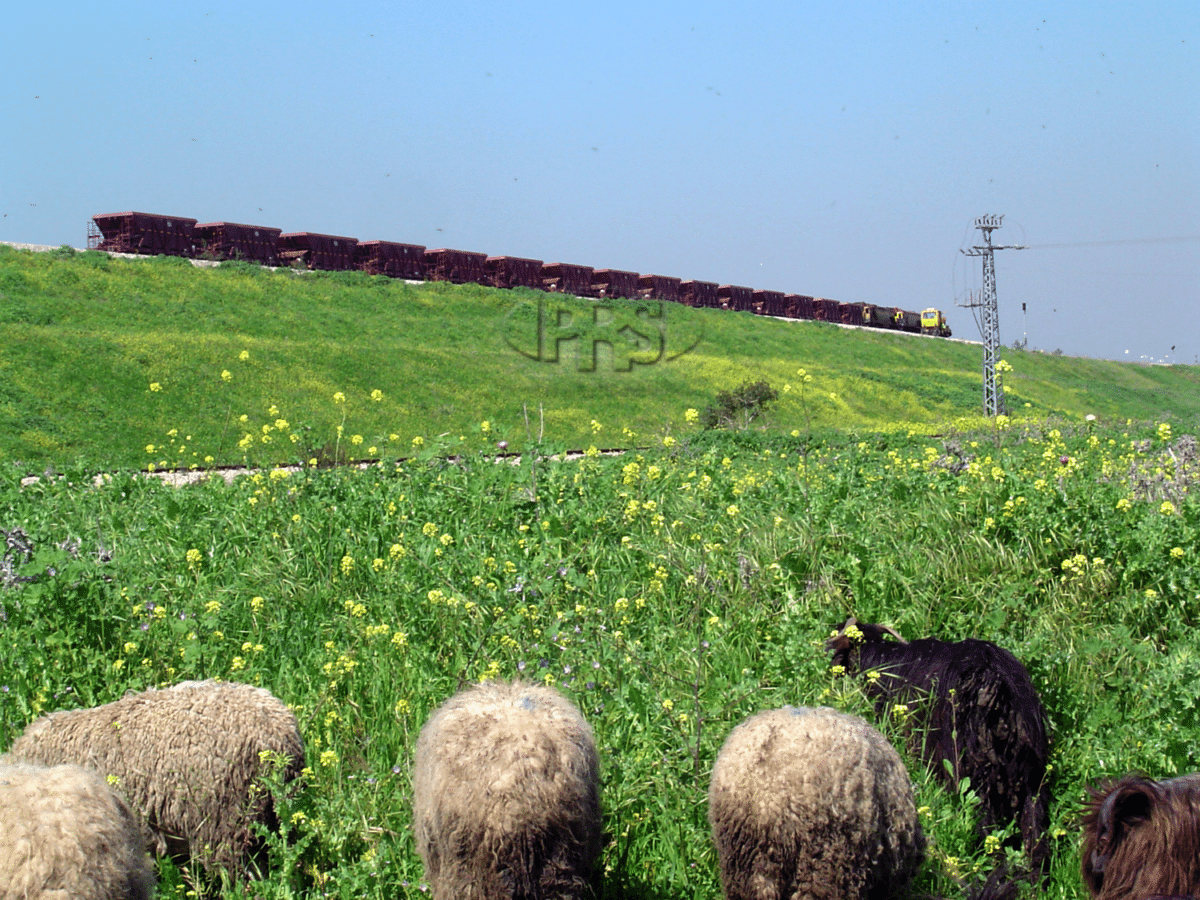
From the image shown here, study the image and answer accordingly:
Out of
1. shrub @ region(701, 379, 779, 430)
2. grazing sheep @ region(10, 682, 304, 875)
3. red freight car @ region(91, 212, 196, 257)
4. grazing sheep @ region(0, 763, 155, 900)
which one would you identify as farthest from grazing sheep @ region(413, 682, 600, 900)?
red freight car @ region(91, 212, 196, 257)

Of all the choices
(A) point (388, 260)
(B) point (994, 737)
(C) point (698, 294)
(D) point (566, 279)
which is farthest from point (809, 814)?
(C) point (698, 294)

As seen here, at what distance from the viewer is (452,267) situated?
47.7 metres

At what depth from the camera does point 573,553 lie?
7.67m

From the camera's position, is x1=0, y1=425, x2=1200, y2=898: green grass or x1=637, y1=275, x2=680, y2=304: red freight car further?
x1=637, y1=275, x2=680, y2=304: red freight car

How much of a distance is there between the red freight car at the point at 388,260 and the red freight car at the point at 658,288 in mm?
14208

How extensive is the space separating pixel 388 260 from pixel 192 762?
4331 centimetres

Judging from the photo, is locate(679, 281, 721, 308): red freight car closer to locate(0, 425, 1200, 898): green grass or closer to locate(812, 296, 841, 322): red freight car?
locate(812, 296, 841, 322): red freight car

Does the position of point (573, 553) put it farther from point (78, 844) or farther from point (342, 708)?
point (78, 844)

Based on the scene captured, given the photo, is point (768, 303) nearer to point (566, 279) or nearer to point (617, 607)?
point (566, 279)

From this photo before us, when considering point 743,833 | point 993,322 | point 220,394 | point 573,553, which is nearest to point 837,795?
point 743,833

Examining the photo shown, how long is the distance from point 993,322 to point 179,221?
3131 cm

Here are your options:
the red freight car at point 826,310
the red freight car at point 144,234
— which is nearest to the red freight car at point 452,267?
the red freight car at point 144,234

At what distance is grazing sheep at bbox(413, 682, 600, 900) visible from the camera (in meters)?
3.59

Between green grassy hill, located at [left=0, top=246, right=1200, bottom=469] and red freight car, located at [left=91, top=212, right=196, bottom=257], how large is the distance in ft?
11.3
